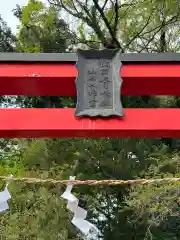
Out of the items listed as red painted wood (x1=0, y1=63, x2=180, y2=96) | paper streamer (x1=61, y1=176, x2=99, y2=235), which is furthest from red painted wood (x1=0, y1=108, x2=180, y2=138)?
paper streamer (x1=61, y1=176, x2=99, y2=235)

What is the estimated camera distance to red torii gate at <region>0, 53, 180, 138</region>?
7.57 feet

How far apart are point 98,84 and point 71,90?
0.73 feet

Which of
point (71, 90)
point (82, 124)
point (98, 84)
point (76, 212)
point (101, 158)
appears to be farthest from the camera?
point (101, 158)

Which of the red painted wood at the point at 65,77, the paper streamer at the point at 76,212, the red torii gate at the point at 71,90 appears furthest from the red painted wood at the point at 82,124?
the paper streamer at the point at 76,212

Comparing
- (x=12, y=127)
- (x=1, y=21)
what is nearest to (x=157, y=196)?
(x=12, y=127)

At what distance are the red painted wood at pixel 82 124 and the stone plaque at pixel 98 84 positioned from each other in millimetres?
53

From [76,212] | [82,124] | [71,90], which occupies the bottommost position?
[76,212]

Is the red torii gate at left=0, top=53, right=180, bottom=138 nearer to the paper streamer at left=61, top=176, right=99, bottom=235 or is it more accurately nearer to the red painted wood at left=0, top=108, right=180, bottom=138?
the red painted wood at left=0, top=108, right=180, bottom=138

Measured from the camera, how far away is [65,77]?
8.26 ft

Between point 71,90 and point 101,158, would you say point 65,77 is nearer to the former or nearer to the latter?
point 71,90

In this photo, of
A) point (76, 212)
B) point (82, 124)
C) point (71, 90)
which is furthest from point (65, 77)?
point (76, 212)

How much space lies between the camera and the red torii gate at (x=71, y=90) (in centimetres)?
231

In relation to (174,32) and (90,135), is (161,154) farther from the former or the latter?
(90,135)

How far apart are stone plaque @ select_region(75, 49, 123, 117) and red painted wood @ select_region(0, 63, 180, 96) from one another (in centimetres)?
6
